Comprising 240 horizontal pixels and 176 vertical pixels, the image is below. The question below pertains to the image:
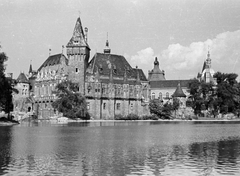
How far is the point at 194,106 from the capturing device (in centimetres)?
12431

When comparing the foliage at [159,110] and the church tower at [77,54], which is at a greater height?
the church tower at [77,54]

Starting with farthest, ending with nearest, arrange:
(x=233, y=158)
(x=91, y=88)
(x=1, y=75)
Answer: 1. (x=91, y=88)
2. (x=1, y=75)
3. (x=233, y=158)

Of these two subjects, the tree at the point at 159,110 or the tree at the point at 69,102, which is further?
the tree at the point at 159,110

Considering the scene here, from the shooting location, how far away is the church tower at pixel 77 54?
106500 mm

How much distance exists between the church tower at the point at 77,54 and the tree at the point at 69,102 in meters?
9.38

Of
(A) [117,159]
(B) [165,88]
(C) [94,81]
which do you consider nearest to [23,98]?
(C) [94,81]

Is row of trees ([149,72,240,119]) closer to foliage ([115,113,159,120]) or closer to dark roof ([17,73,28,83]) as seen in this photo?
foliage ([115,113,159,120])

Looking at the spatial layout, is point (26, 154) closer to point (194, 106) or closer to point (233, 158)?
point (233, 158)

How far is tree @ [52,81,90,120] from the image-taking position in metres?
92.9

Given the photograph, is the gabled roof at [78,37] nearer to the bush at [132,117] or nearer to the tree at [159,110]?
the bush at [132,117]

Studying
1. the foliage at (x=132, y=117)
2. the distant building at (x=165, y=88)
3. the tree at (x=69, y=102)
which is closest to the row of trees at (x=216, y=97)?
the foliage at (x=132, y=117)

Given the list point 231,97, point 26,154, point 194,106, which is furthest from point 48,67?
point 26,154

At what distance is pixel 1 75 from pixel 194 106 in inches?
2829

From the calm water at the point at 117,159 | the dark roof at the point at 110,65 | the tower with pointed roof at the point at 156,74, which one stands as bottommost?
the calm water at the point at 117,159
